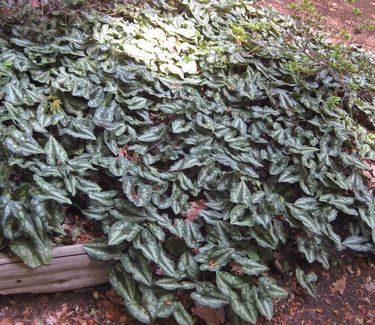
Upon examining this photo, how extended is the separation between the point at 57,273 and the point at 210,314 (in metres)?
0.92

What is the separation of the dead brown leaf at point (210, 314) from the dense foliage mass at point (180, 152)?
0.31 ft

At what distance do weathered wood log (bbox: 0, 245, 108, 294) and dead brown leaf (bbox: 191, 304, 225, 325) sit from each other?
582 millimetres

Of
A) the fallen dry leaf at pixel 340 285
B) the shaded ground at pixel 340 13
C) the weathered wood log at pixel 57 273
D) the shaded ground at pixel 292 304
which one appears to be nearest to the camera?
the weathered wood log at pixel 57 273

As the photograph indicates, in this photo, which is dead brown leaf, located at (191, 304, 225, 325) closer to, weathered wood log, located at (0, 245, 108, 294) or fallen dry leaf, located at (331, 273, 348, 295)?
weathered wood log, located at (0, 245, 108, 294)

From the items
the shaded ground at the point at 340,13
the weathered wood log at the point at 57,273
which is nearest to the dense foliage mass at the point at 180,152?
the weathered wood log at the point at 57,273

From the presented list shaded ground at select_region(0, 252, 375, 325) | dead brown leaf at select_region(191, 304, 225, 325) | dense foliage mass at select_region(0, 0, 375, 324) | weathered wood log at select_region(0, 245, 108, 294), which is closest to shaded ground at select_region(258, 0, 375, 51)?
dense foliage mass at select_region(0, 0, 375, 324)

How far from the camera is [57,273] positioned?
2.28 m

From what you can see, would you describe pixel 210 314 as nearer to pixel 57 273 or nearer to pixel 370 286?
pixel 57 273

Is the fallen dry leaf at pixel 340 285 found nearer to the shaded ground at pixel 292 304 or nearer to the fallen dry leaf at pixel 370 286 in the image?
the shaded ground at pixel 292 304

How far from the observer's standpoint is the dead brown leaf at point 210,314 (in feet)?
7.58

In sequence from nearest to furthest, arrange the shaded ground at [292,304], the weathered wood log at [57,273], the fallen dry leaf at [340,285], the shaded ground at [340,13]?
the weathered wood log at [57,273] → the shaded ground at [292,304] → the fallen dry leaf at [340,285] → the shaded ground at [340,13]

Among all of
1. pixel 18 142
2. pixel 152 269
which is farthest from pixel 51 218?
pixel 152 269

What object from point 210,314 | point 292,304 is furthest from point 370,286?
point 210,314

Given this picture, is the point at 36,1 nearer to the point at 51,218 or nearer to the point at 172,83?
the point at 172,83
